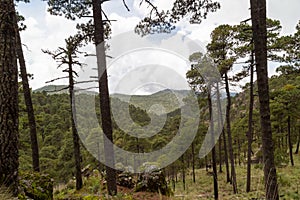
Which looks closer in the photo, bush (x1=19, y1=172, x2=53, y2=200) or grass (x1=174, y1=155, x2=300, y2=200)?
bush (x1=19, y1=172, x2=53, y2=200)

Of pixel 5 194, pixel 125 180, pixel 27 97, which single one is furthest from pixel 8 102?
pixel 125 180

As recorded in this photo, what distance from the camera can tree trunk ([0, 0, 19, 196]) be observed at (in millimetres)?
3623

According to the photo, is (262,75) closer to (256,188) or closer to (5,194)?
(5,194)

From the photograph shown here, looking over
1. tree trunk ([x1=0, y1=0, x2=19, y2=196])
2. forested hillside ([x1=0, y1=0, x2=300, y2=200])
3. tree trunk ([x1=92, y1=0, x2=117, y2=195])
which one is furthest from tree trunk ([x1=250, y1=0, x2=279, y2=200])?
tree trunk ([x1=0, y1=0, x2=19, y2=196])

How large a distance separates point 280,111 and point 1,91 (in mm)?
20852

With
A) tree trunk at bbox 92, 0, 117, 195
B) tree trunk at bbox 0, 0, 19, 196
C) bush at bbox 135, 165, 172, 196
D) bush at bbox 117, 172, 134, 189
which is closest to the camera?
tree trunk at bbox 0, 0, 19, 196

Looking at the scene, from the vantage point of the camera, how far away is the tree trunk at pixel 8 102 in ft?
11.9

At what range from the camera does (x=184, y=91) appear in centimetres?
1580

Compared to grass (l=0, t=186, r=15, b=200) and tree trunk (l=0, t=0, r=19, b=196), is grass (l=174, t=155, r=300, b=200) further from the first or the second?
tree trunk (l=0, t=0, r=19, b=196)

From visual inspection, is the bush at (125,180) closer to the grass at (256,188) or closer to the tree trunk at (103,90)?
the grass at (256,188)

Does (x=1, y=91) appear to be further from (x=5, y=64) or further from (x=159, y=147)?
(x=159, y=147)

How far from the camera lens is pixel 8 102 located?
368 cm

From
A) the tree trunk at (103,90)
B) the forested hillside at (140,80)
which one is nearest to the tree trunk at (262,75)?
the forested hillside at (140,80)


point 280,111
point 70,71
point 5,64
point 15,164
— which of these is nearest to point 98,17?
point 5,64
